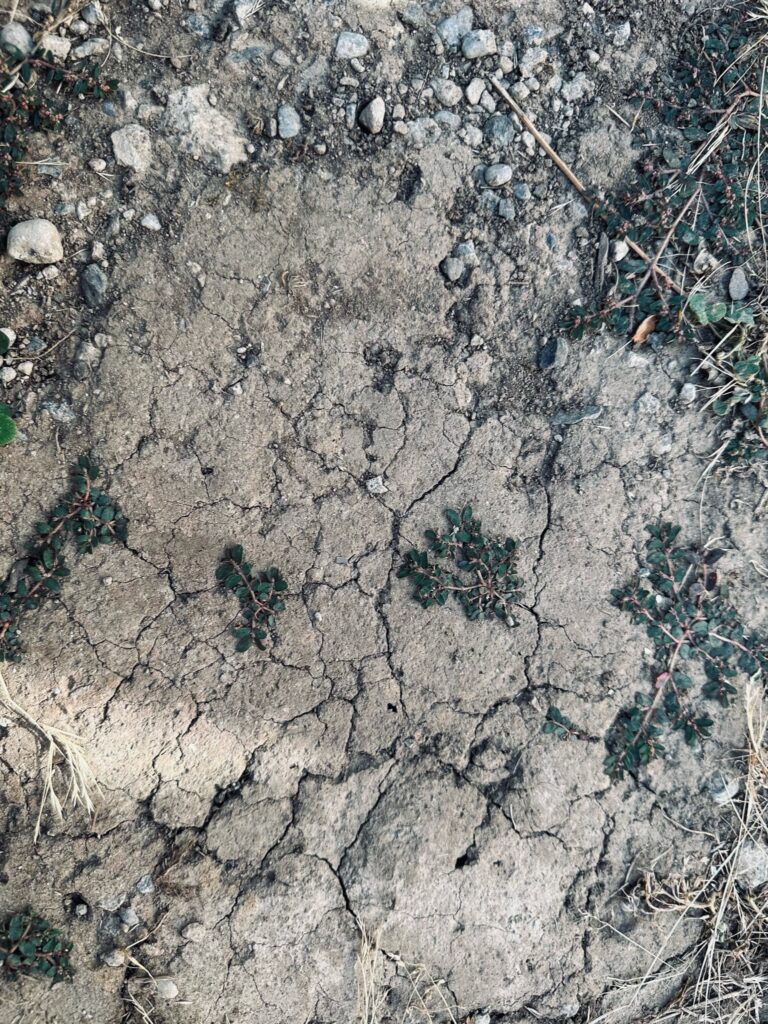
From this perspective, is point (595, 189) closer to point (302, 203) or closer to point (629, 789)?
point (302, 203)

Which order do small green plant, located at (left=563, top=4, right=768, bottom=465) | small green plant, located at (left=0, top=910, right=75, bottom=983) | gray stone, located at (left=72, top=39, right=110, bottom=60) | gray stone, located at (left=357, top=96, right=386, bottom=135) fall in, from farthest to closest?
small green plant, located at (left=563, top=4, right=768, bottom=465), gray stone, located at (left=357, top=96, right=386, bottom=135), gray stone, located at (left=72, top=39, right=110, bottom=60), small green plant, located at (left=0, top=910, right=75, bottom=983)

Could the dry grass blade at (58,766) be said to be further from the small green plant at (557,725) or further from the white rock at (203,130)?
the white rock at (203,130)

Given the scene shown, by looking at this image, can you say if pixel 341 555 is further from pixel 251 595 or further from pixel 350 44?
pixel 350 44

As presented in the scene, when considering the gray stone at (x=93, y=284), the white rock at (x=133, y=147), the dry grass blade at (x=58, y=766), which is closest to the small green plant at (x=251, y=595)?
the dry grass blade at (x=58, y=766)

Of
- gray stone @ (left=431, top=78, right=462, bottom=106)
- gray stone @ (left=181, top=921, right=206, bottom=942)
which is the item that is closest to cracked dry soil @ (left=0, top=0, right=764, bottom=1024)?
gray stone @ (left=181, top=921, right=206, bottom=942)

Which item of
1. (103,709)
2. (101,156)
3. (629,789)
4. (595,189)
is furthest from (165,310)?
(629,789)

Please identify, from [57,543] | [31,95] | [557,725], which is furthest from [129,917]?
[31,95]

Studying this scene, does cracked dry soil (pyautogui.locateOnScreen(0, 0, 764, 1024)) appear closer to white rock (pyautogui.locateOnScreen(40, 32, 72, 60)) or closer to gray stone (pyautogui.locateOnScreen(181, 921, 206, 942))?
gray stone (pyautogui.locateOnScreen(181, 921, 206, 942))
